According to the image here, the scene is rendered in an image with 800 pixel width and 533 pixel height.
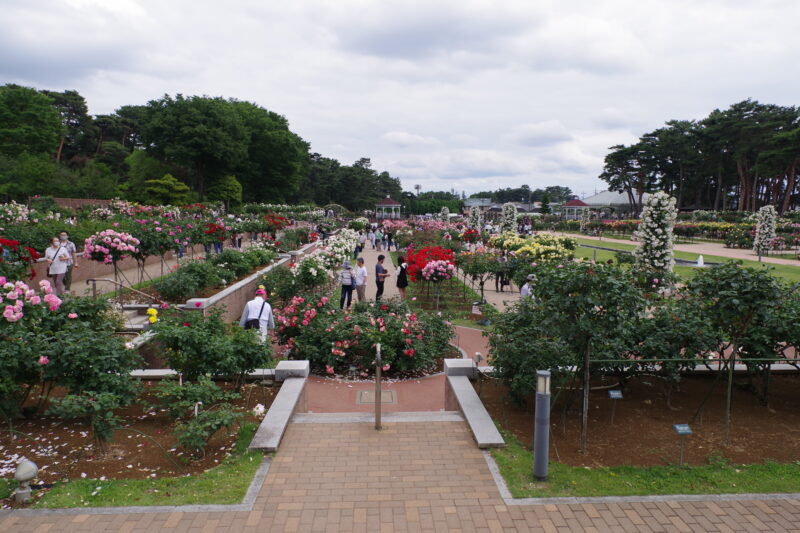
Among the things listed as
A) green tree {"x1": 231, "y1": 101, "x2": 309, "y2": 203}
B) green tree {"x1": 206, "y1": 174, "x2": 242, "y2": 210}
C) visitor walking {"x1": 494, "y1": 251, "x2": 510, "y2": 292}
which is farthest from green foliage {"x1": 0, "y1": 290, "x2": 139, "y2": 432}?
green tree {"x1": 231, "y1": 101, "x2": 309, "y2": 203}

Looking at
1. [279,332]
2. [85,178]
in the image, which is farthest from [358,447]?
[85,178]

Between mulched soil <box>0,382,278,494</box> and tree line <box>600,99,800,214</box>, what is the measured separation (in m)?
55.6

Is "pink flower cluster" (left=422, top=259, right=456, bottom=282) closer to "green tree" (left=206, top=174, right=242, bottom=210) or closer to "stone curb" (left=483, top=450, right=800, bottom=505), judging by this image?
"stone curb" (left=483, top=450, right=800, bottom=505)

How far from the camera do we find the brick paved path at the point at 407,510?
384 cm

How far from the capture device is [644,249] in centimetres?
1480

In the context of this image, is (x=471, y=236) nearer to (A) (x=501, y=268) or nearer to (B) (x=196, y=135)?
(A) (x=501, y=268)

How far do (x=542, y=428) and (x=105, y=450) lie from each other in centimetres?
423

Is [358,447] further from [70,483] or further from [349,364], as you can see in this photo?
[349,364]

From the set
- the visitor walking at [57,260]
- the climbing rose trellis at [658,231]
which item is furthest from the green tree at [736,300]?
the visitor walking at [57,260]

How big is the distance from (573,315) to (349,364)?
4651 mm

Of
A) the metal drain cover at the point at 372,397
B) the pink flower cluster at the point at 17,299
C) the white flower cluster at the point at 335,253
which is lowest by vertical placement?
the metal drain cover at the point at 372,397

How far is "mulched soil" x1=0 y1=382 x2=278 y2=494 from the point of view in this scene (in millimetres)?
4582

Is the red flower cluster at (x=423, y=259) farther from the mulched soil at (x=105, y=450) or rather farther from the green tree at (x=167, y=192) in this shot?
the green tree at (x=167, y=192)

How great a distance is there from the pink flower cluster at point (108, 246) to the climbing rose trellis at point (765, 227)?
31719 millimetres
